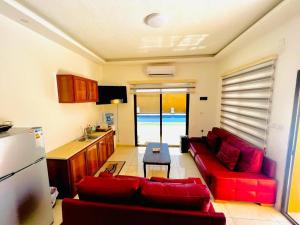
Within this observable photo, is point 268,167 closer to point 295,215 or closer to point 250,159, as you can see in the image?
point 250,159

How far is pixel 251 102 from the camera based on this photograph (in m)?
2.91

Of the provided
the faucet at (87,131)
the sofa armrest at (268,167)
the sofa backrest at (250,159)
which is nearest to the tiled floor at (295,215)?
the sofa armrest at (268,167)

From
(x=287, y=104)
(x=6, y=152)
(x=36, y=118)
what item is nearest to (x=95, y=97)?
(x=36, y=118)

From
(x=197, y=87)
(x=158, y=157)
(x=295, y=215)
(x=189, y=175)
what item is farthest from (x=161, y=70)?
(x=295, y=215)

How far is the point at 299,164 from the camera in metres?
2.08

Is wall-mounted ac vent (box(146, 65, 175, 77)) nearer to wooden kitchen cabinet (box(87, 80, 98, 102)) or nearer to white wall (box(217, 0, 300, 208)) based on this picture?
wooden kitchen cabinet (box(87, 80, 98, 102))

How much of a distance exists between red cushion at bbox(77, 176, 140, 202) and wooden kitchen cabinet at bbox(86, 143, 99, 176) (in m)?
1.74

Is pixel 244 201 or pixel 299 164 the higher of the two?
pixel 299 164

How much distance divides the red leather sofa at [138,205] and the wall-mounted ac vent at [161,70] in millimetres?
3686

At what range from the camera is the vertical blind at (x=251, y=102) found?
2.53 metres

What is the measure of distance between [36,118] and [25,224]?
61.0 inches

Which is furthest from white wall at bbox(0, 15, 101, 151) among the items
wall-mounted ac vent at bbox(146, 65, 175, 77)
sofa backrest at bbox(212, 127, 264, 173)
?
sofa backrest at bbox(212, 127, 264, 173)

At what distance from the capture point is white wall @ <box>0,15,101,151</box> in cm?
206

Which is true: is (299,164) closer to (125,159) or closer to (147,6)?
(147,6)
